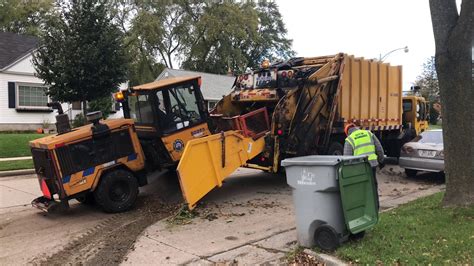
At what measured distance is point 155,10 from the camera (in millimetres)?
39844

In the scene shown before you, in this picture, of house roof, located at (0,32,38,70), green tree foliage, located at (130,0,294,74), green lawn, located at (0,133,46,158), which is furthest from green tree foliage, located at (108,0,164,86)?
green lawn, located at (0,133,46,158)

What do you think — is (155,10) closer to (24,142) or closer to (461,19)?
(24,142)

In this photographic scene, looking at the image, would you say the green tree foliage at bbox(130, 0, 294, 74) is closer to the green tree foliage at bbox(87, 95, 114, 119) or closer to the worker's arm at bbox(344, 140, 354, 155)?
the green tree foliage at bbox(87, 95, 114, 119)

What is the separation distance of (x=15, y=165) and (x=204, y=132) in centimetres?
715

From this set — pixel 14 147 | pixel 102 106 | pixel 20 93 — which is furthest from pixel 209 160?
pixel 20 93

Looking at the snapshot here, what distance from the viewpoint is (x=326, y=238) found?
207 inches

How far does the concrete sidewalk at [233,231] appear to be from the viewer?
565cm

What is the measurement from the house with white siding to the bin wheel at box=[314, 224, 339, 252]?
62.3ft

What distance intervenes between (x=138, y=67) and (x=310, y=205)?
3656cm

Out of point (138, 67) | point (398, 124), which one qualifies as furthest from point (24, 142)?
point (138, 67)

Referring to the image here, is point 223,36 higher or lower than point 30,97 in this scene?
higher

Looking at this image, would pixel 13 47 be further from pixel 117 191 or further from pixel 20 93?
pixel 117 191

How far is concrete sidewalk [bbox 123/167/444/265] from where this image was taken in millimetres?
5648

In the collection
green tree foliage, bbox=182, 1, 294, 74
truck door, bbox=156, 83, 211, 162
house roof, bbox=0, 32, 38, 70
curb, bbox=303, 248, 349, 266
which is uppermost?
green tree foliage, bbox=182, 1, 294, 74
